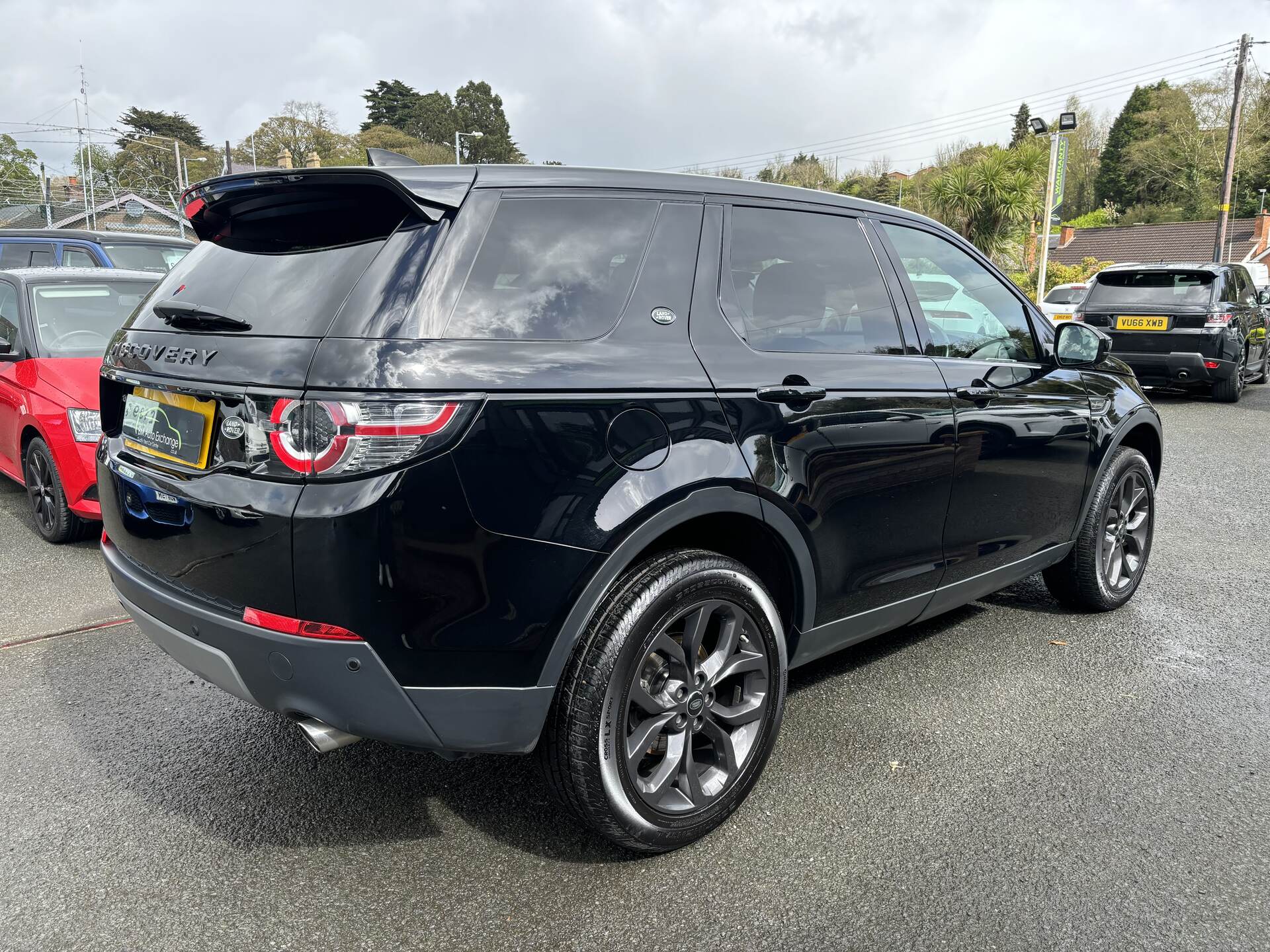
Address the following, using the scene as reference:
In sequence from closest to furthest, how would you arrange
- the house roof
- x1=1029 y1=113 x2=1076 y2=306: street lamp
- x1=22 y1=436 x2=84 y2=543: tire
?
x1=22 y1=436 x2=84 y2=543: tire < x1=1029 y1=113 x2=1076 y2=306: street lamp < the house roof

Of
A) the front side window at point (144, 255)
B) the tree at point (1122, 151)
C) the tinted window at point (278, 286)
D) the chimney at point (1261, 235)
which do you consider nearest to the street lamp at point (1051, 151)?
the front side window at point (144, 255)

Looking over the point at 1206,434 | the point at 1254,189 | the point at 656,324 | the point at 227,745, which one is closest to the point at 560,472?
the point at 656,324

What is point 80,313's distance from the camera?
20.4 ft

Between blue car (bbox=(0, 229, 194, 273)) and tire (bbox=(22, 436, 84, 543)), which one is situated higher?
blue car (bbox=(0, 229, 194, 273))

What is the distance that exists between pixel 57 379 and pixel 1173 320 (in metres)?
11.8

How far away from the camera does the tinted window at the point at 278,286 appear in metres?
2.29

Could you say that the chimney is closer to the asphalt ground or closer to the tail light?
the asphalt ground

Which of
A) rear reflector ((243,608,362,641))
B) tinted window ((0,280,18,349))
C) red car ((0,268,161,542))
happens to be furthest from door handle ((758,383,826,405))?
tinted window ((0,280,18,349))

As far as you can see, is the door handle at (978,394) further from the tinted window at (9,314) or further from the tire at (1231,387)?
the tire at (1231,387)

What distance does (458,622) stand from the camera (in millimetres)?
2193

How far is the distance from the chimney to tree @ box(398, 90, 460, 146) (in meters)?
69.3

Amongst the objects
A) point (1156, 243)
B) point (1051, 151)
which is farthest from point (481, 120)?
point (1051, 151)

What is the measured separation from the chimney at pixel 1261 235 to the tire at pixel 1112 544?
194ft

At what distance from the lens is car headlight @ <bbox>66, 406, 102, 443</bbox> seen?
5395 mm
